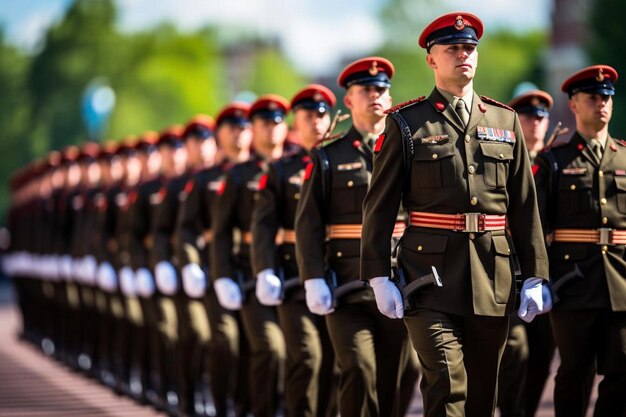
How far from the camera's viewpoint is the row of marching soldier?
637 cm

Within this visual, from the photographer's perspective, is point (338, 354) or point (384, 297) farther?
point (338, 354)

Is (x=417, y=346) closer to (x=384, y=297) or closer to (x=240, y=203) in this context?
(x=384, y=297)

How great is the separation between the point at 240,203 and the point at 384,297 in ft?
10.6

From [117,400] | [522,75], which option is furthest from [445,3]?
[117,400]

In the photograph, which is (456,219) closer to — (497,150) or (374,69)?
(497,150)

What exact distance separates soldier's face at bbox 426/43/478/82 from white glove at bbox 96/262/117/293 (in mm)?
6926

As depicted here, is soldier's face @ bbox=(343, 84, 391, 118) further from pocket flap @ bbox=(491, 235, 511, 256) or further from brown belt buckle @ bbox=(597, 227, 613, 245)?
pocket flap @ bbox=(491, 235, 511, 256)

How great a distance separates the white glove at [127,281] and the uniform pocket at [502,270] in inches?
233

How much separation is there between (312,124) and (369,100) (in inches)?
35.1

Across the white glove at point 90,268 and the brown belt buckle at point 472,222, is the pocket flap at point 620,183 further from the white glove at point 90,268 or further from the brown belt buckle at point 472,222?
the white glove at point 90,268

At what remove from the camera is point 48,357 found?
53.7ft

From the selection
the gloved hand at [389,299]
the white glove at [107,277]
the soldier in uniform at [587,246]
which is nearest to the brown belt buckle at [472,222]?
the gloved hand at [389,299]

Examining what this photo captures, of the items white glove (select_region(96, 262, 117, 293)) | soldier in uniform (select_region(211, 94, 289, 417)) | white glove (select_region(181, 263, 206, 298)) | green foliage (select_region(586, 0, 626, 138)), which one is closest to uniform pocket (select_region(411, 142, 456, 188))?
soldier in uniform (select_region(211, 94, 289, 417))

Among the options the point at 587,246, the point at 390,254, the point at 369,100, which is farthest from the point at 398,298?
the point at 369,100
